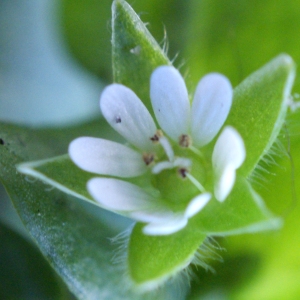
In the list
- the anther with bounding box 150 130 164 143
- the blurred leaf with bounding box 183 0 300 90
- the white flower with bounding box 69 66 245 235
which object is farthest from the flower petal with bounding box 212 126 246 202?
the blurred leaf with bounding box 183 0 300 90

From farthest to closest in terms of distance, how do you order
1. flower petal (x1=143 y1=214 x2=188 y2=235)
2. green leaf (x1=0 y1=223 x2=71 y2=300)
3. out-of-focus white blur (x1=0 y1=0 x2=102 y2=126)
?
out-of-focus white blur (x1=0 y1=0 x2=102 y2=126)
green leaf (x1=0 y1=223 x2=71 y2=300)
flower petal (x1=143 y1=214 x2=188 y2=235)

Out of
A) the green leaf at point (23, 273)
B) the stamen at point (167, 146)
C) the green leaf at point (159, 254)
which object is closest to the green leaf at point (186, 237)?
the green leaf at point (159, 254)

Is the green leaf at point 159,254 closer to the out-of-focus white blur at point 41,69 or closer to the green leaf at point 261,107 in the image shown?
the green leaf at point 261,107

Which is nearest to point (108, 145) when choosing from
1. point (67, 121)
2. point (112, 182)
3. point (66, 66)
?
point (112, 182)

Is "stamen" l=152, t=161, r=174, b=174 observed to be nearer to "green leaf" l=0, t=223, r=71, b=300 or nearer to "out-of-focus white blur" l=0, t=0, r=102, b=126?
"green leaf" l=0, t=223, r=71, b=300

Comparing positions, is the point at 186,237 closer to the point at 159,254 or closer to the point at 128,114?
the point at 159,254

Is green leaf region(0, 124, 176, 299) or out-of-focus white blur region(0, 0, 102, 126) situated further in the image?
out-of-focus white blur region(0, 0, 102, 126)

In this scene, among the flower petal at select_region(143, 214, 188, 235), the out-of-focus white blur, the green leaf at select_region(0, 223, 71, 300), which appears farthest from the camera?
the out-of-focus white blur
